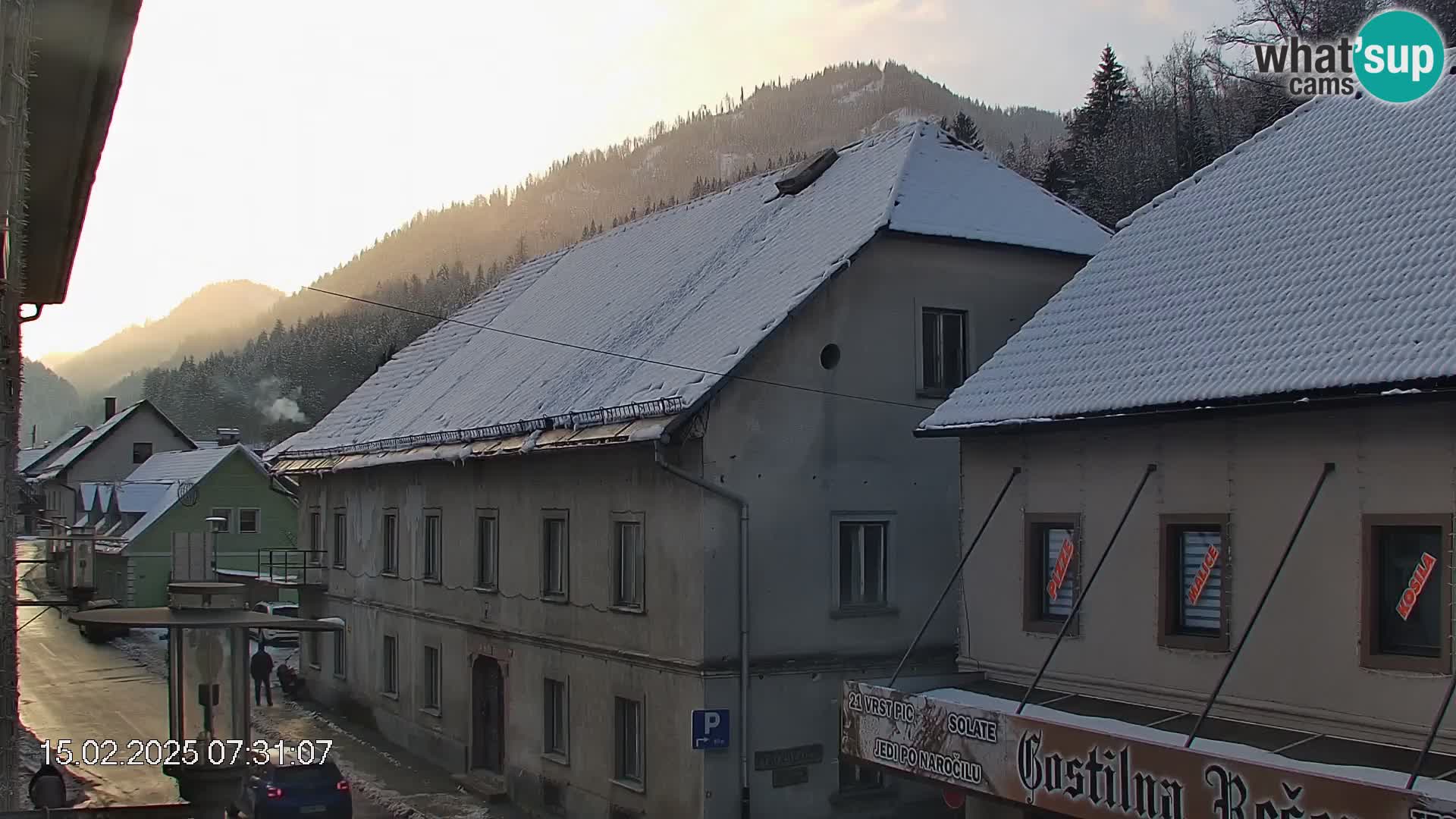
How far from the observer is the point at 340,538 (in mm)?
37438

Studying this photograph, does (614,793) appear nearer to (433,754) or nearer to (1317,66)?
(433,754)

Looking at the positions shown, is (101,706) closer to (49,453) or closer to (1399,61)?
(1399,61)

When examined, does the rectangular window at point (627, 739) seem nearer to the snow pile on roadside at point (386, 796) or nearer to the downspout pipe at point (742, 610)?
the downspout pipe at point (742, 610)

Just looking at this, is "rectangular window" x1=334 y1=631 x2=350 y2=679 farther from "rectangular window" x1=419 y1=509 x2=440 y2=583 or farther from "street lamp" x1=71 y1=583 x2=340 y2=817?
"street lamp" x1=71 y1=583 x2=340 y2=817

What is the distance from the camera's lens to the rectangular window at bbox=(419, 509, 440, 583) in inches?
1198

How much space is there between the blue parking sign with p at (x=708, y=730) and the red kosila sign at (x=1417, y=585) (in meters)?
9.67

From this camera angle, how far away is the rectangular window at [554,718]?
80.3 ft

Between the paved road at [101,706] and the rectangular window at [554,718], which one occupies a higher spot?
the rectangular window at [554,718]

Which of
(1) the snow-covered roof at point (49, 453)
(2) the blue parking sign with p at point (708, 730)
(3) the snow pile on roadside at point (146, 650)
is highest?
(1) the snow-covered roof at point (49, 453)

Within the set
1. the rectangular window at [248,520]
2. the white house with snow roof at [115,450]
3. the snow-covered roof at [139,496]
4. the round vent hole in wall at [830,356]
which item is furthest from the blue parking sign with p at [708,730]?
the white house with snow roof at [115,450]

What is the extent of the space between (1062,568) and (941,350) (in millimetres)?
6341

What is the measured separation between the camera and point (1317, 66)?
2145 cm

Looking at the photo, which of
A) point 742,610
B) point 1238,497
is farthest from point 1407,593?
point 742,610

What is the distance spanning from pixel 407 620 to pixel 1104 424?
20105 mm
